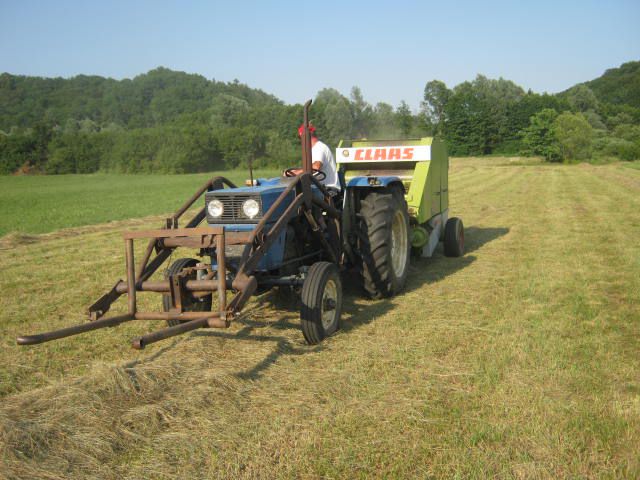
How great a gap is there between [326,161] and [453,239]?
11.8ft

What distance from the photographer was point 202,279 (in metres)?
4.40

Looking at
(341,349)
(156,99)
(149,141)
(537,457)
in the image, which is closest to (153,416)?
(341,349)

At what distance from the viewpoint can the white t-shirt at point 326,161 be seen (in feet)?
19.5

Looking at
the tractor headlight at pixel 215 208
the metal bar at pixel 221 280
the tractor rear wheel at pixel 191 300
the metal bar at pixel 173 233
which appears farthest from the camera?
the tractor rear wheel at pixel 191 300

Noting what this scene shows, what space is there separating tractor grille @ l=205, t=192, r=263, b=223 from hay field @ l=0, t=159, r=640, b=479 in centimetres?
107

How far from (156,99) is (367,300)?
138m

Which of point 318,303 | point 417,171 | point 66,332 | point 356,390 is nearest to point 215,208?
point 318,303

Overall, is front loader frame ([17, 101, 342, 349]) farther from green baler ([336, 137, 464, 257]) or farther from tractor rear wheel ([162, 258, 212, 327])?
green baler ([336, 137, 464, 257])

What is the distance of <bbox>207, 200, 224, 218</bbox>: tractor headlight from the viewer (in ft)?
16.5

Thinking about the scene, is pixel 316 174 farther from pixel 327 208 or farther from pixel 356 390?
pixel 356 390

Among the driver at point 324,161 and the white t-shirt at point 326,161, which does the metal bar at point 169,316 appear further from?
the white t-shirt at point 326,161

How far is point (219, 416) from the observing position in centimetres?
350

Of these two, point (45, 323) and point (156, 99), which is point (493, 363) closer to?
point (45, 323)

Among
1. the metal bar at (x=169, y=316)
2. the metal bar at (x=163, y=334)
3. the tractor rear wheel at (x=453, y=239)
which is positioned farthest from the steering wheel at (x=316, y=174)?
the tractor rear wheel at (x=453, y=239)
